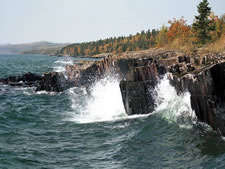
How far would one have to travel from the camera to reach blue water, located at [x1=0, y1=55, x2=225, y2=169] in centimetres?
1180

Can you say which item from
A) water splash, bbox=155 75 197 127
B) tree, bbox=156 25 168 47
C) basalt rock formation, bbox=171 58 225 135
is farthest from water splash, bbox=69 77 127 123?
tree, bbox=156 25 168 47

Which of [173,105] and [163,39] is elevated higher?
[163,39]

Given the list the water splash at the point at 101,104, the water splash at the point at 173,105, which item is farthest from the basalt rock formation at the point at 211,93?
the water splash at the point at 101,104

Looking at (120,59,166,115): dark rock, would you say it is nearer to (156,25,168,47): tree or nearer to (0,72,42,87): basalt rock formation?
(0,72,42,87): basalt rock formation

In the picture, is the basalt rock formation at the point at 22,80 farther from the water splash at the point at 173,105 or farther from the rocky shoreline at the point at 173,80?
the water splash at the point at 173,105

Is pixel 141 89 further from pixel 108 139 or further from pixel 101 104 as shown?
pixel 101 104

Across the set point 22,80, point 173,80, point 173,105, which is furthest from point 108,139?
point 22,80

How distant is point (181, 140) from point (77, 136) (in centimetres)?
544

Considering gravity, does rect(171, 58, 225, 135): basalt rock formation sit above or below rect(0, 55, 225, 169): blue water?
above

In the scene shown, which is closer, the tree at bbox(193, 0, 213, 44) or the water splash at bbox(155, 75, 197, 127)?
the water splash at bbox(155, 75, 197, 127)

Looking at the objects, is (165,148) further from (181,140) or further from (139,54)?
(139,54)

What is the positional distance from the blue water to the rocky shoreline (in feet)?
2.28

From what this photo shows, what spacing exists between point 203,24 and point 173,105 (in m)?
32.9

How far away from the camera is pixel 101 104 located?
24234 mm
